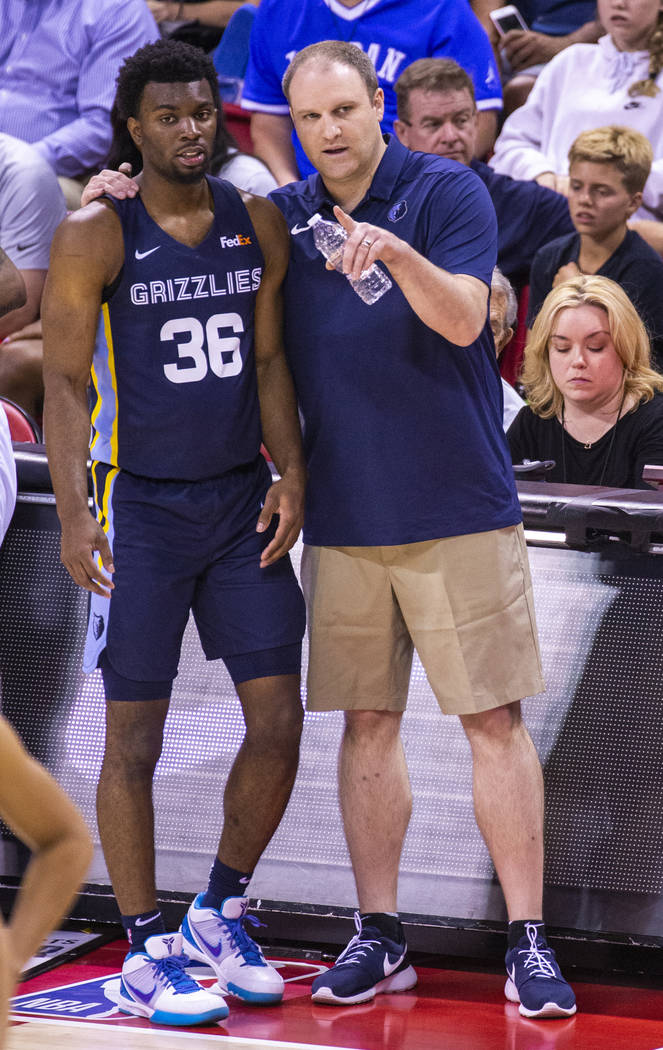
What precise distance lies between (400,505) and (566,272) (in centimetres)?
216

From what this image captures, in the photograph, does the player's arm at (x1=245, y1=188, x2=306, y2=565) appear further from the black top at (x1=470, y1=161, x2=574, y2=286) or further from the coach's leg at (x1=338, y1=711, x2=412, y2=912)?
the black top at (x1=470, y1=161, x2=574, y2=286)

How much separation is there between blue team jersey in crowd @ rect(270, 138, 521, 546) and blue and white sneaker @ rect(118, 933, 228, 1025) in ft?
3.09

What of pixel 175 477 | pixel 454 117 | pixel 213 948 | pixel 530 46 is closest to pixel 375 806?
pixel 213 948

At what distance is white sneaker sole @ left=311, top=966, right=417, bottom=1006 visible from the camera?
9.71 feet

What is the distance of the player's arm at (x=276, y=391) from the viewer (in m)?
3.00

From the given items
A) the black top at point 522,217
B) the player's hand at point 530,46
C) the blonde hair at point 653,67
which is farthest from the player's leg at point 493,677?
the player's hand at point 530,46

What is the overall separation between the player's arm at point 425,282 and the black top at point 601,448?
1.09 m

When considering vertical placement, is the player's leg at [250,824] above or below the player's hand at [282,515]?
below

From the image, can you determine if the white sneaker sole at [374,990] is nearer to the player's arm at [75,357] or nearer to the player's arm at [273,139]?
the player's arm at [75,357]

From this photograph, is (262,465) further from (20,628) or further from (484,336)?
(20,628)

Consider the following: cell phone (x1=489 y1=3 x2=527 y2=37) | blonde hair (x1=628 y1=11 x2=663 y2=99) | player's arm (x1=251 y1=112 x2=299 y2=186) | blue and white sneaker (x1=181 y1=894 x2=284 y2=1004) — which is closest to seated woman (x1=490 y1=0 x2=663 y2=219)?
blonde hair (x1=628 y1=11 x2=663 y2=99)

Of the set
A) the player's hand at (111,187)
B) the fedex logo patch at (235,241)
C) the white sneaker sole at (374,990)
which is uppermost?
the player's hand at (111,187)

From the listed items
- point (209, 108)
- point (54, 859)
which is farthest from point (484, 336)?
point (54, 859)

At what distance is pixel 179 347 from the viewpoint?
2.93 meters
